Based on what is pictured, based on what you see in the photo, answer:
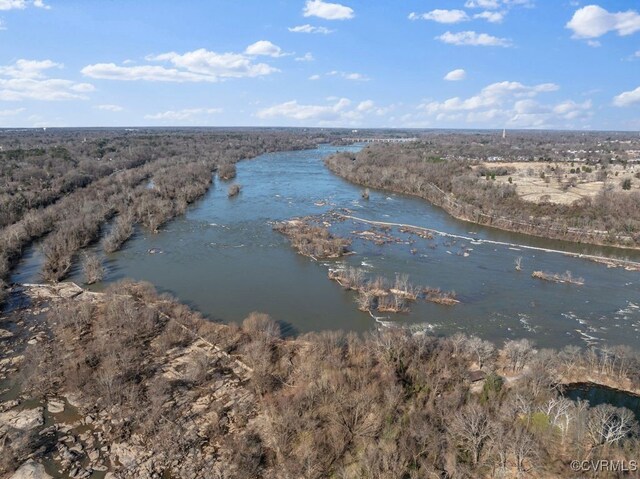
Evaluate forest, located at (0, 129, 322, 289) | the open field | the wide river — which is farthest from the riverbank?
forest, located at (0, 129, 322, 289)

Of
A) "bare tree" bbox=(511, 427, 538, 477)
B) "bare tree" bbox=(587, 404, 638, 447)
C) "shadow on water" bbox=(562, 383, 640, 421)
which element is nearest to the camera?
"bare tree" bbox=(511, 427, 538, 477)

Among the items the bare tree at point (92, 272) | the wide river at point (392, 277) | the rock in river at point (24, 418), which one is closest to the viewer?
the rock in river at point (24, 418)

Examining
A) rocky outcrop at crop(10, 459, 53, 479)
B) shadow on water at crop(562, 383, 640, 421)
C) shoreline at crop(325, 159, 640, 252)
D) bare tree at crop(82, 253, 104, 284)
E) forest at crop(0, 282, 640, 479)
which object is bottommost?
rocky outcrop at crop(10, 459, 53, 479)

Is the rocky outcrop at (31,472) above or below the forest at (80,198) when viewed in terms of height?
below

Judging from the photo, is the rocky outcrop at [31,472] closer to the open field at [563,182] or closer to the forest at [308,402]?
the forest at [308,402]

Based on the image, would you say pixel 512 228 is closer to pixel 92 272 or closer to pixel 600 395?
pixel 600 395

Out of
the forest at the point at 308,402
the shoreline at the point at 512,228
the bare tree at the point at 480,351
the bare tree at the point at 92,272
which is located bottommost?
the forest at the point at 308,402

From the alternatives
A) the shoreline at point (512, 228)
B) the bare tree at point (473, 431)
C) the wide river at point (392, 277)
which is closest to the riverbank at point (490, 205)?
the shoreline at point (512, 228)

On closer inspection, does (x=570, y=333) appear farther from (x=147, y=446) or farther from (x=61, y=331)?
(x=61, y=331)

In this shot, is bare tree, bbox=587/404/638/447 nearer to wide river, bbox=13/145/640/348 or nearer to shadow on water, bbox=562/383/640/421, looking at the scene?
shadow on water, bbox=562/383/640/421
